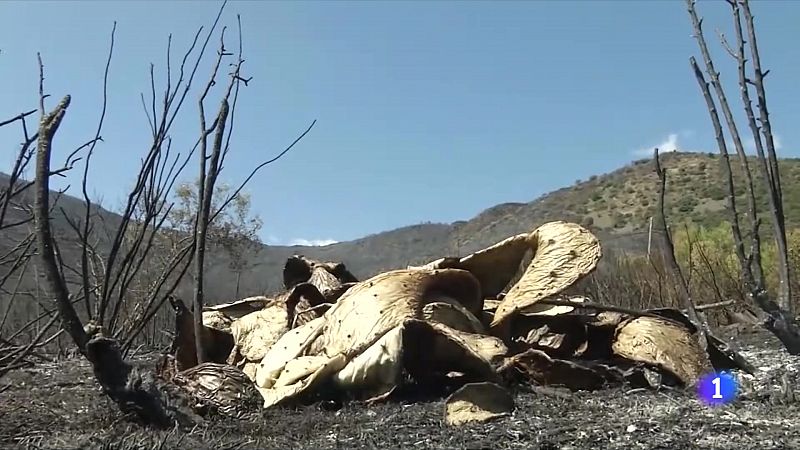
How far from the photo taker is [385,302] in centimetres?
382

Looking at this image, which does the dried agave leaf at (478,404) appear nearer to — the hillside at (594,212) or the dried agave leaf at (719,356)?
the dried agave leaf at (719,356)

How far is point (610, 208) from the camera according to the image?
41.2 metres

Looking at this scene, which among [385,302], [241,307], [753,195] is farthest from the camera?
[241,307]

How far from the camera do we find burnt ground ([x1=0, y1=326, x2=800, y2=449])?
100 inches

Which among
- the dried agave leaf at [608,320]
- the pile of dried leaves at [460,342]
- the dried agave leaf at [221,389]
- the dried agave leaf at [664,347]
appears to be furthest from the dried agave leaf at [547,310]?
the dried agave leaf at [221,389]

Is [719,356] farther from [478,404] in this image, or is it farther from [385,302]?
[385,302]

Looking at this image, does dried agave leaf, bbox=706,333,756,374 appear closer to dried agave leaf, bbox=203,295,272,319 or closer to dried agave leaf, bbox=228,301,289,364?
dried agave leaf, bbox=228,301,289,364

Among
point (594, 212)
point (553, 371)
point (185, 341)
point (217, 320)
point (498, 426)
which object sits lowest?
point (498, 426)

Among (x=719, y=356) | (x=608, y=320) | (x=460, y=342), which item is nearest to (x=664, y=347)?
(x=719, y=356)

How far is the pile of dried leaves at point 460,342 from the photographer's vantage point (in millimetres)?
3467

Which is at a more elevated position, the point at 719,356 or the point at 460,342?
the point at 460,342

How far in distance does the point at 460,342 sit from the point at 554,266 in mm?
850

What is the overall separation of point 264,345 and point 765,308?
262 centimetres

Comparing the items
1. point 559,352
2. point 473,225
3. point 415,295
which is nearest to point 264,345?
point 415,295
